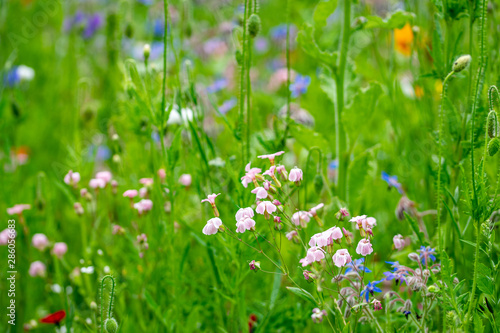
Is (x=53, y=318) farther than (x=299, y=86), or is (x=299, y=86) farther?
(x=299, y=86)

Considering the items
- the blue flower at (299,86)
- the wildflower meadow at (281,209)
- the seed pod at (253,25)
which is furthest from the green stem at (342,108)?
the blue flower at (299,86)

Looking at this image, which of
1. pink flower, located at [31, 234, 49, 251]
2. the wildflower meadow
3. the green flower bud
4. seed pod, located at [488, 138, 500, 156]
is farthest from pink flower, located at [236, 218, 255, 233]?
pink flower, located at [31, 234, 49, 251]

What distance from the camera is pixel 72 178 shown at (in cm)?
125

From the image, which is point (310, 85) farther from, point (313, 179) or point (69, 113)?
Result: point (69, 113)

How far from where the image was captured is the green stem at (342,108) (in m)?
1.25

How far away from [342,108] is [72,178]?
646 mm

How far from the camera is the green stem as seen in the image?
1248 mm

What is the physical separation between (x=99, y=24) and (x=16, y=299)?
170 cm

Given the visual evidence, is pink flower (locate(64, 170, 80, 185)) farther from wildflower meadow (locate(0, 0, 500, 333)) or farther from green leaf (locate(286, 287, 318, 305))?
green leaf (locate(286, 287, 318, 305))

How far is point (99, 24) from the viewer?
273cm

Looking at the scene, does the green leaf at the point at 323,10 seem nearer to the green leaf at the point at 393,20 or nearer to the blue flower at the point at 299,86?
the green leaf at the point at 393,20

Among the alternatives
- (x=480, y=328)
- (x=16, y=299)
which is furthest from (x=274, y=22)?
(x=480, y=328)

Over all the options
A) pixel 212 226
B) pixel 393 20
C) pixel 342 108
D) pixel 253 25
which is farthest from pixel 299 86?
pixel 212 226

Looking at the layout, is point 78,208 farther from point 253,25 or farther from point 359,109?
point 359,109
